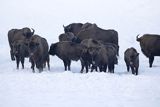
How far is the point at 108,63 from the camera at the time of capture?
18500mm

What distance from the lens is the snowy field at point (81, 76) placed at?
38.0 ft

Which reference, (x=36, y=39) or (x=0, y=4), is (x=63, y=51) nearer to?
(x=36, y=39)

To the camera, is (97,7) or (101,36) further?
(97,7)

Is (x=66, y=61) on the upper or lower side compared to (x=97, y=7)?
lower

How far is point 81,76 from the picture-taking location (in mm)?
14562

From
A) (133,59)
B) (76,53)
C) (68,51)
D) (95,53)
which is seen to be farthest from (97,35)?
(95,53)

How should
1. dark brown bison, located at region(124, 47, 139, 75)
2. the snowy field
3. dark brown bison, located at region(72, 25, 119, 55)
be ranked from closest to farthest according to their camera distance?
the snowy field, dark brown bison, located at region(124, 47, 139, 75), dark brown bison, located at region(72, 25, 119, 55)

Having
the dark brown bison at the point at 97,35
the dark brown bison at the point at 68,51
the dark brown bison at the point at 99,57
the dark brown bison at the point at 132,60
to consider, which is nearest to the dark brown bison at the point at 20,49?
the dark brown bison at the point at 68,51

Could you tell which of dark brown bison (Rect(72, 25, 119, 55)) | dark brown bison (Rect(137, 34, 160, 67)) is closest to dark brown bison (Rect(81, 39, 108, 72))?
dark brown bison (Rect(72, 25, 119, 55))

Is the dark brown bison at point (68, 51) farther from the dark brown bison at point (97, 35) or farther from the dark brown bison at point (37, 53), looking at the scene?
the dark brown bison at point (97, 35)

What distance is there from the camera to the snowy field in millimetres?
11586

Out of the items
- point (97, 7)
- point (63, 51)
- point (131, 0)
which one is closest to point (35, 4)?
point (97, 7)

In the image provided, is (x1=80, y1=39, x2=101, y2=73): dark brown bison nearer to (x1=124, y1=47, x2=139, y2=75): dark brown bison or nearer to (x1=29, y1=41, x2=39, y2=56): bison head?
(x1=124, y1=47, x2=139, y2=75): dark brown bison

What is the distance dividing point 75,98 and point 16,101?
1.65 m
